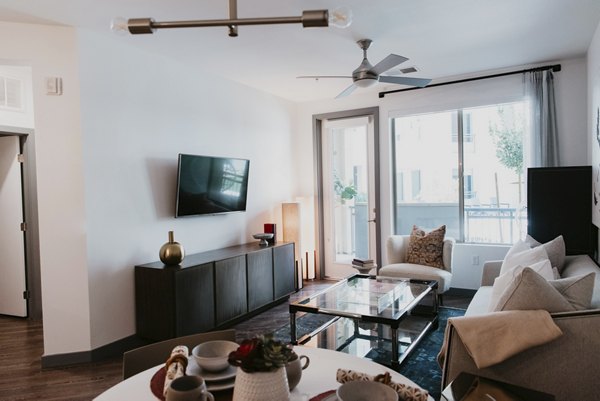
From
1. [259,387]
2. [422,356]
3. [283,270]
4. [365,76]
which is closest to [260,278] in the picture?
[283,270]

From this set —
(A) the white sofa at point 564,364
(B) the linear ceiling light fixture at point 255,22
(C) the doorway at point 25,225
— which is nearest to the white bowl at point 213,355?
(B) the linear ceiling light fixture at point 255,22

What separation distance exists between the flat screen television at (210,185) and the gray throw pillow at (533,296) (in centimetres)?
300

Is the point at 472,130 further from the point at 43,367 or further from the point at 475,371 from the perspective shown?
the point at 43,367

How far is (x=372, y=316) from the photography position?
278cm

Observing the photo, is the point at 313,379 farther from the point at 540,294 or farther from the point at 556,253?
the point at 556,253

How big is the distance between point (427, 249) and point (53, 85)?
156 inches

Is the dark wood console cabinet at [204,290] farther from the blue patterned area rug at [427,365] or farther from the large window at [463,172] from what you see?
the large window at [463,172]

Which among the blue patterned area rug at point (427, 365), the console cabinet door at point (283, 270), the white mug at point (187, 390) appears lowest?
the blue patterned area rug at point (427, 365)

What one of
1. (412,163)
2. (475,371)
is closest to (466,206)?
(412,163)

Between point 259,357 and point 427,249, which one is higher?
point 259,357

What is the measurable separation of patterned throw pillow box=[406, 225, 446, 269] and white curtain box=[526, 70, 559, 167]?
1342mm

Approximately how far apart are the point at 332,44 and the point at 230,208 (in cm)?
213

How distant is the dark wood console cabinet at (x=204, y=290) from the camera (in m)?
3.29

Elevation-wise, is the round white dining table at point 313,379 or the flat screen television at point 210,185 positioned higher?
the flat screen television at point 210,185
